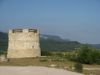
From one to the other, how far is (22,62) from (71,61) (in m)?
7.91

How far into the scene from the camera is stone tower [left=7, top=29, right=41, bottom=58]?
56.7 meters

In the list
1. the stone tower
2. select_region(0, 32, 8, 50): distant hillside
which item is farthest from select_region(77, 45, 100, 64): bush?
select_region(0, 32, 8, 50): distant hillside

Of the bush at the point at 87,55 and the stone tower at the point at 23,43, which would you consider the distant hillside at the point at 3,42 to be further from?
the bush at the point at 87,55

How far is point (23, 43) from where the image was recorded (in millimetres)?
56750

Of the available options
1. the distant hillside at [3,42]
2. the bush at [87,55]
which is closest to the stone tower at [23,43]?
the bush at [87,55]

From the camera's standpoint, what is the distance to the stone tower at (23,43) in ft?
186

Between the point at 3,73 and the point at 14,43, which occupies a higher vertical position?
the point at 14,43

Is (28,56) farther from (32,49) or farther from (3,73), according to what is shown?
(3,73)

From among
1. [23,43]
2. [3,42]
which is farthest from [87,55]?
[3,42]

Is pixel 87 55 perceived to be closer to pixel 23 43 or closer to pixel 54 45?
pixel 23 43

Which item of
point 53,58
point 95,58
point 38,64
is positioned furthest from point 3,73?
point 95,58

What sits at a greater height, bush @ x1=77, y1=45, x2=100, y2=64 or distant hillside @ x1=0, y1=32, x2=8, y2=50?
distant hillside @ x1=0, y1=32, x2=8, y2=50

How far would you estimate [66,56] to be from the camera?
61.1 meters

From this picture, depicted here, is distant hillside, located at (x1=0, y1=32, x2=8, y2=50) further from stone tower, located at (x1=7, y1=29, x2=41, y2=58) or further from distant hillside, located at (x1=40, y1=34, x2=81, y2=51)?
stone tower, located at (x1=7, y1=29, x2=41, y2=58)
